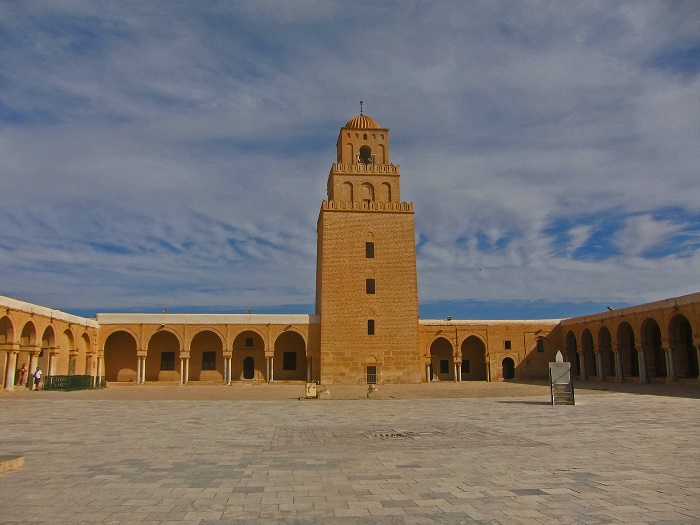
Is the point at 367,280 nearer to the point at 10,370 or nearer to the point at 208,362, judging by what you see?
the point at 208,362

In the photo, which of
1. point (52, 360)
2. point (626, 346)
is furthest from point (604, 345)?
point (52, 360)

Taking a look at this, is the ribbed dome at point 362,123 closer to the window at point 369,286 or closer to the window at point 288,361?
the window at point 369,286

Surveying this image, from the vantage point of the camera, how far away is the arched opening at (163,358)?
32.1 metres

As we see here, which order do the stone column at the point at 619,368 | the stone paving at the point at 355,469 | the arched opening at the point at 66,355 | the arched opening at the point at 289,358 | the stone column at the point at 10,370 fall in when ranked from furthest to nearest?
the arched opening at the point at 289,358 → the stone column at the point at 619,368 → the arched opening at the point at 66,355 → the stone column at the point at 10,370 → the stone paving at the point at 355,469

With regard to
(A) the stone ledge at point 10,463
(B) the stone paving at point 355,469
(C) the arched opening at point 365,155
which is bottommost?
(B) the stone paving at point 355,469

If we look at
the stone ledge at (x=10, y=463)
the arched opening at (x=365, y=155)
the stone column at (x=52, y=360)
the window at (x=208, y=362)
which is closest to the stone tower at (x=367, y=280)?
the arched opening at (x=365, y=155)

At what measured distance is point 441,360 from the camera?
3462 cm

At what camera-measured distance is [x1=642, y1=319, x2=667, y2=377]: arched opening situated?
26531mm

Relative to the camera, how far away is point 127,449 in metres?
8.40

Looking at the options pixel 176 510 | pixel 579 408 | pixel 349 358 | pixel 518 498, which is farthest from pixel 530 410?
pixel 349 358

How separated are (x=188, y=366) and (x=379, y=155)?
54.7ft

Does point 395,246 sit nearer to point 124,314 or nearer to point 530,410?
point 124,314

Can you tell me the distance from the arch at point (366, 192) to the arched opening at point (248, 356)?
10177mm

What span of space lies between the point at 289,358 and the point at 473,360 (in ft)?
37.6
